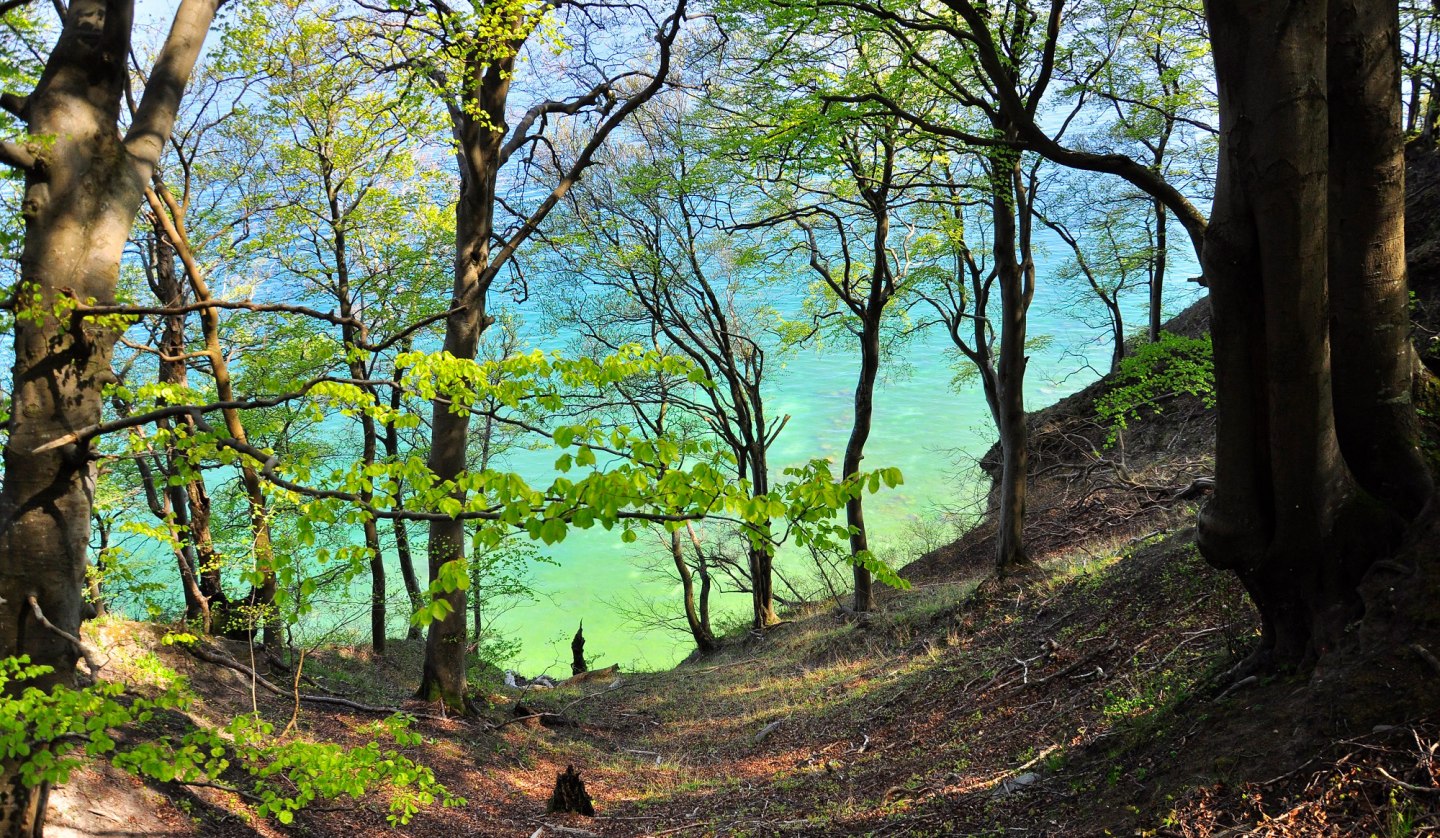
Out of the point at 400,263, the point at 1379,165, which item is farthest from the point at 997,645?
the point at 400,263

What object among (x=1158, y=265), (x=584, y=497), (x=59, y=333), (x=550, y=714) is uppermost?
(x=1158, y=265)

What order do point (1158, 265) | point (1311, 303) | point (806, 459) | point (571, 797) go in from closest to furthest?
point (1311, 303) < point (571, 797) < point (1158, 265) < point (806, 459)

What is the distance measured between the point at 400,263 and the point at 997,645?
1273 cm

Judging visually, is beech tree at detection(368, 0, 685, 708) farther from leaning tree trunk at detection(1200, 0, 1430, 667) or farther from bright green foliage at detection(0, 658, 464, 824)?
leaning tree trunk at detection(1200, 0, 1430, 667)

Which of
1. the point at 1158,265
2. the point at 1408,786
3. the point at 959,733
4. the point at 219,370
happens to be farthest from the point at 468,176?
the point at 1158,265

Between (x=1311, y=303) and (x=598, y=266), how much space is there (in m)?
16.4

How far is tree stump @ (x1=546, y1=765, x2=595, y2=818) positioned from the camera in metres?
8.16

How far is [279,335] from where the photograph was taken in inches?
567

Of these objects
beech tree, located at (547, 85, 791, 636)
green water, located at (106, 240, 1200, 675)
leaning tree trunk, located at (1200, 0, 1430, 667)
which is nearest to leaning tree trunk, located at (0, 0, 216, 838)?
leaning tree trunk, located at (1200, 0, 1430, 667)

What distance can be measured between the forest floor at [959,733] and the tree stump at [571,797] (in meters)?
0.21

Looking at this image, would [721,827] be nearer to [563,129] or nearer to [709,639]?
[709,639]

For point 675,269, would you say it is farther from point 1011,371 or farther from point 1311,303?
point 1311,303

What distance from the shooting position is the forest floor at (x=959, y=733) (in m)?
3.53

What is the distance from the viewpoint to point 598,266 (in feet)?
61.3
